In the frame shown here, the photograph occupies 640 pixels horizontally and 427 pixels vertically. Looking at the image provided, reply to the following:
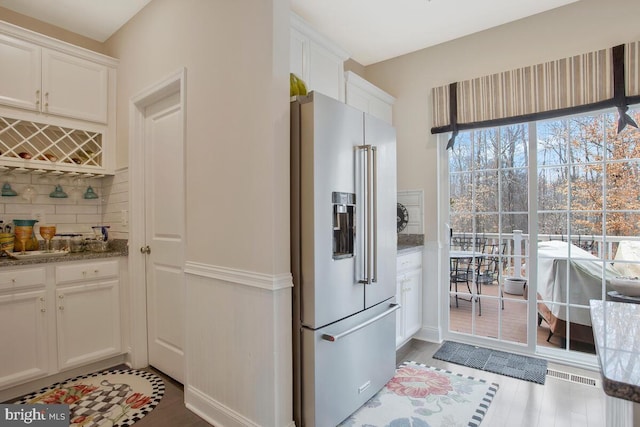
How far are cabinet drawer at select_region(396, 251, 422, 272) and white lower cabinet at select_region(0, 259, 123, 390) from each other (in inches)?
92.2

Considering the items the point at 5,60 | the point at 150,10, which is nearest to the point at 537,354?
the point at 150,10

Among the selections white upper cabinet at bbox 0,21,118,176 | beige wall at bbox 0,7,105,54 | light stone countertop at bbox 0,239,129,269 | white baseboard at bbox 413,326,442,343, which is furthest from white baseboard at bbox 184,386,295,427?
beige wall at bbox 0,7,105,54

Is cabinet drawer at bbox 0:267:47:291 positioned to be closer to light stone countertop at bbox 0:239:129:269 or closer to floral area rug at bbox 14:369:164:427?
light stone countertop at bbox 0:239:129:269

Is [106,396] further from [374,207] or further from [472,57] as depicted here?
[472,57]

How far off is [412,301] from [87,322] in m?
2.71

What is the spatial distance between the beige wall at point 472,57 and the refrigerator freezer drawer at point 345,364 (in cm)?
138

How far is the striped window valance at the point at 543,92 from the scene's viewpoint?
7.96 ft

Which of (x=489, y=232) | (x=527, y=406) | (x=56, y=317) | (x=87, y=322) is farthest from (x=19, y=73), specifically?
(x=527, y=406)

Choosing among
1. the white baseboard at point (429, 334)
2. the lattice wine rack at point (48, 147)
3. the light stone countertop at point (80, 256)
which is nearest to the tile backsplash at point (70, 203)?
the light stone countertop at point (80, 256)

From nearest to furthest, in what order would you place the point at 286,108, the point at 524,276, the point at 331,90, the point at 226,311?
the point at 286,108, the point at 226,311, the point at 331,90, the point at 524,276

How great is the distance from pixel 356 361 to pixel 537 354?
1815mm

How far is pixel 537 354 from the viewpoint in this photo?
2.87m

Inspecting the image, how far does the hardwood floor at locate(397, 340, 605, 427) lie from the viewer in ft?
6.50

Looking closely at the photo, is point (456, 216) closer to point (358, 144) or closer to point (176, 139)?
point (358, 144)
